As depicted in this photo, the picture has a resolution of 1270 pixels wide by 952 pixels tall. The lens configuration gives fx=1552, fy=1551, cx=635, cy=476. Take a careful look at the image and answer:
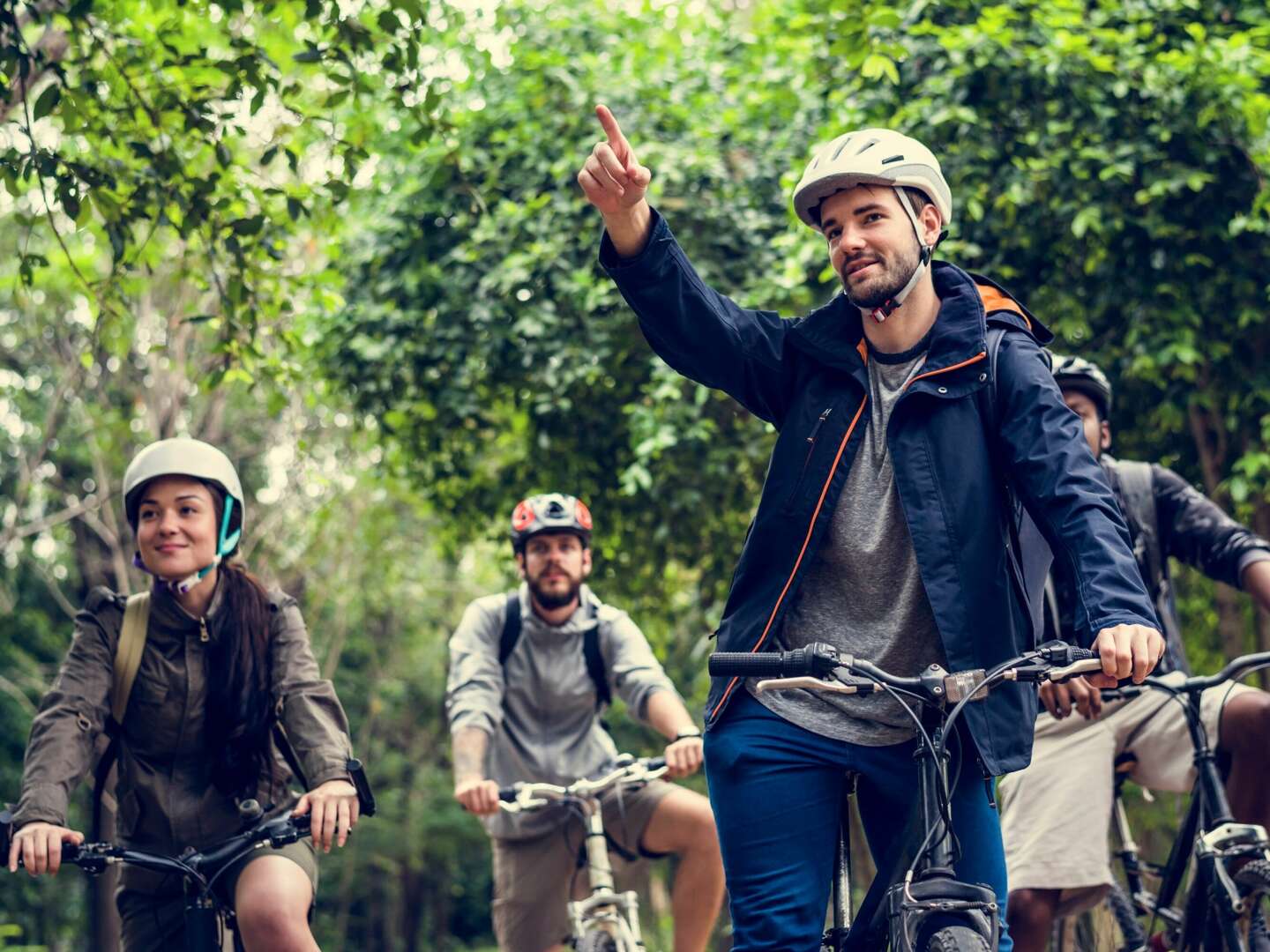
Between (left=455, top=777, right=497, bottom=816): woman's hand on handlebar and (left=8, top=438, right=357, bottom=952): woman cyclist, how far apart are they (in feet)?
3.31

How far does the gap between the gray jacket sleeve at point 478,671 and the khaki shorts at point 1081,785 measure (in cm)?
211

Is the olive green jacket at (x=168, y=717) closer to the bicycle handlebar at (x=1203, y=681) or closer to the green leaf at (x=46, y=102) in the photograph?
the green leaf at (x=46, y=102)

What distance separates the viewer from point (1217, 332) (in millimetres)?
8555

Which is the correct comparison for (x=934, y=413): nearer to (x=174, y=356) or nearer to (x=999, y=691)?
(x=999, y=691)

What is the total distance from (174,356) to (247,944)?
11560 mm

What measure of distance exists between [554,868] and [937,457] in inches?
144

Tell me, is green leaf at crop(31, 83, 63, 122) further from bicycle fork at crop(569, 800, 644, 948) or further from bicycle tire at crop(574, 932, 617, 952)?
bicycle tire at crop(574, 932, 617, 952)

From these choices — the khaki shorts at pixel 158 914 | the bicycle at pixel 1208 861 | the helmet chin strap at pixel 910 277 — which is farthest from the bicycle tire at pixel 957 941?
the khaki shorts at pixel 158 914

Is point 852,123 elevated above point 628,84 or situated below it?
below

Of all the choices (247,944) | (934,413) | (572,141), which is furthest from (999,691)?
(572,141)

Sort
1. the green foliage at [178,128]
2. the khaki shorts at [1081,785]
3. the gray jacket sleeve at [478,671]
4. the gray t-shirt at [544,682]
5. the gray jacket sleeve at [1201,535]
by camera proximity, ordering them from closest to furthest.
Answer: the gray jacket sleeve at [1201,535]
the khaki shorts at [1081,785]
the green foliage at [178,128]
the gray jacket sleeve at [478,671]
the gray t-shirt at [544,682]

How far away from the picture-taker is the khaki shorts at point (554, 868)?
6.48 meters

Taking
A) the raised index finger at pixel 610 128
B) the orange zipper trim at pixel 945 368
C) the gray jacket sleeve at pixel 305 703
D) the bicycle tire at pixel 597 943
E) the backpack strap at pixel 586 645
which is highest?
the raised index finger at pixel 610 128

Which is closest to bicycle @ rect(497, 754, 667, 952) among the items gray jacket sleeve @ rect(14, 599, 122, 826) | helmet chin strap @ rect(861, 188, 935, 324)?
gray jacket sleeve @ rect(14, 599, 122, 826)
